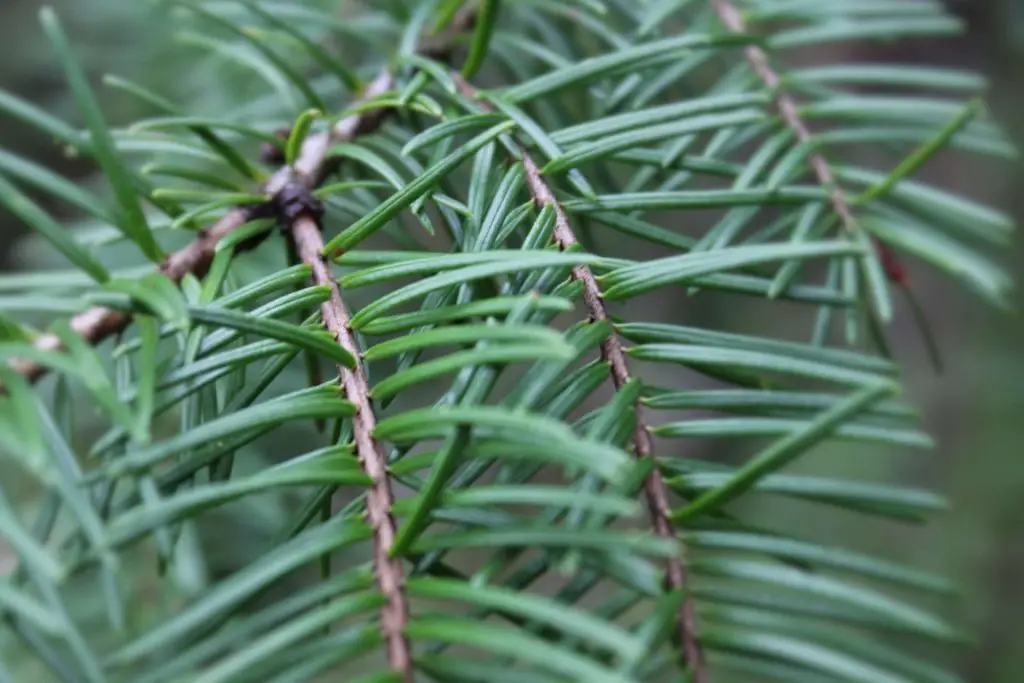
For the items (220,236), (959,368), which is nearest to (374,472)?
(220,236)

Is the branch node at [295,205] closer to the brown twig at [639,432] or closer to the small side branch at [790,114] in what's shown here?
the brown twig at [639,432]

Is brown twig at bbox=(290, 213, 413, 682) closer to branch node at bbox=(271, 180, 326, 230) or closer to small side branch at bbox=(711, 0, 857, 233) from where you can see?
branch node at bbox=(271, 180, 326, 230)

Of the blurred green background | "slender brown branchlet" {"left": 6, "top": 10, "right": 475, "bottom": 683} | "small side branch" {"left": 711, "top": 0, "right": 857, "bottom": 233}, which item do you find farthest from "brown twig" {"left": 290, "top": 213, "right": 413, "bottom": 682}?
the blurred green background

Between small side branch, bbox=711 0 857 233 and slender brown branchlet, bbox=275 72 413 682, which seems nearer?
slender brown branchlet, bbox=275 72 413 682

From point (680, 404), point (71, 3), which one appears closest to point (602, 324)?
point (680, 404)

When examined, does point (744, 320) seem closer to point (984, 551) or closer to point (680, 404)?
point (984, 551)

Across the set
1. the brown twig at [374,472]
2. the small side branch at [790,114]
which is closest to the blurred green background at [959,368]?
the small side branch at [790,114]
